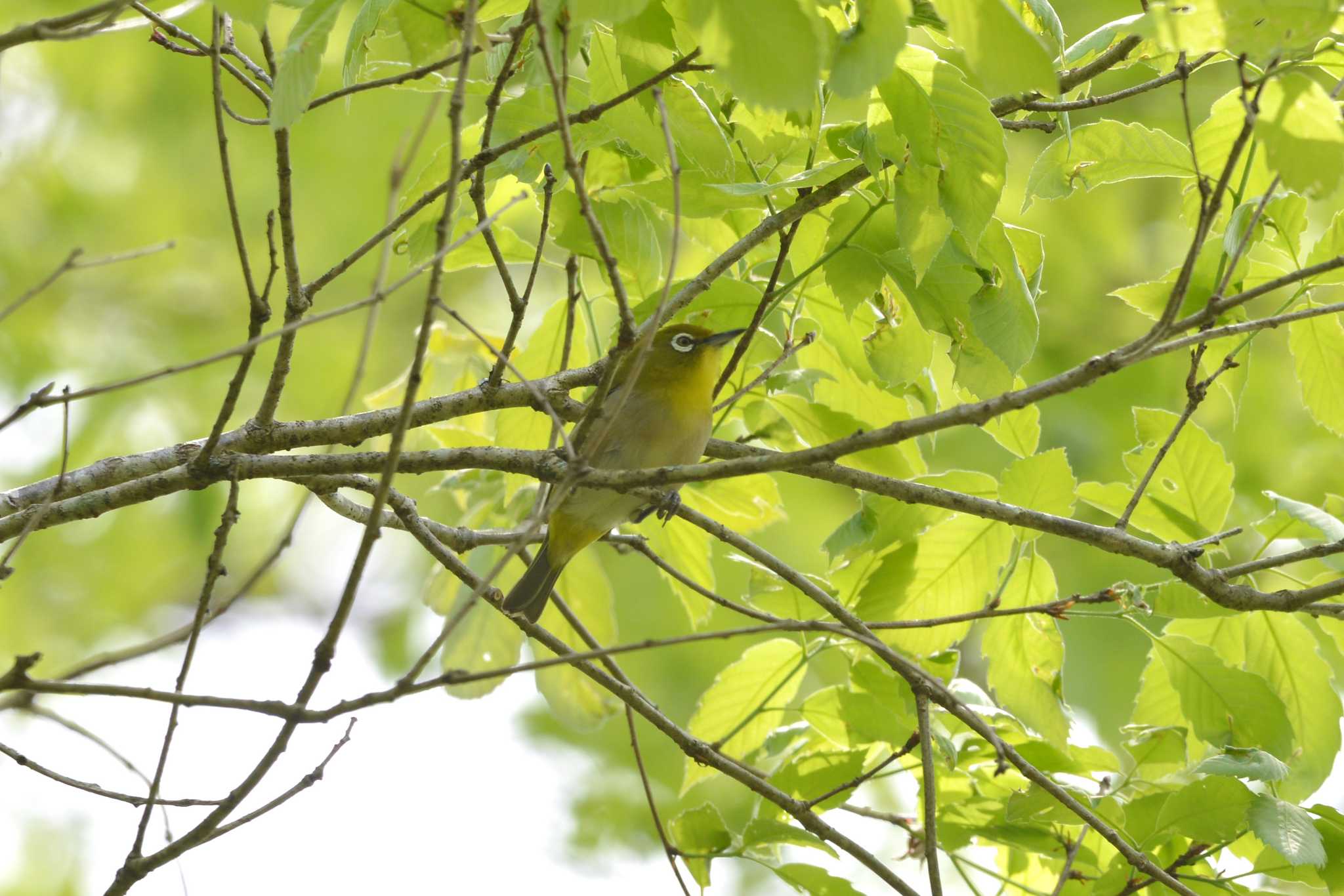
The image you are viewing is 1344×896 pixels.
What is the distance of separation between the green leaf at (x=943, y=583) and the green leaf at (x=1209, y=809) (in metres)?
0.82

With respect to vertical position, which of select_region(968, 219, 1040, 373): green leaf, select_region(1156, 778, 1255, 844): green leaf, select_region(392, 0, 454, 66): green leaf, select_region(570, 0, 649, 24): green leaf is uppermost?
select_region(392, 0, 454, 66): green leaf

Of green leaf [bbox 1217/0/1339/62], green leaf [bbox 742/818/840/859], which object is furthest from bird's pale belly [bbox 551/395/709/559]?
green leaf [bbox 1217/0/1339/62]

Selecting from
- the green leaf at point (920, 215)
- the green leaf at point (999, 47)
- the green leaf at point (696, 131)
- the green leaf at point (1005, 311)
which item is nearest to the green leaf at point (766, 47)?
the green leaf at point (999, 47)

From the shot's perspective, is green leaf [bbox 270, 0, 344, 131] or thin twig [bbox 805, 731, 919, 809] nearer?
green leaf [bbox 270, 0, 344, 131]

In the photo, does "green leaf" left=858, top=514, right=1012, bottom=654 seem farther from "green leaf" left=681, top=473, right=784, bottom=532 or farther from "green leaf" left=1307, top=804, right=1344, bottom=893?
"green leaf" left=1307, top=804, right=1344, bottom=893

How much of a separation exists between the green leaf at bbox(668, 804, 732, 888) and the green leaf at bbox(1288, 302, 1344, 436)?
2257 mm

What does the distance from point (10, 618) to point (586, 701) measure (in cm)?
569

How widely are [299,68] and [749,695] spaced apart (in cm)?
261

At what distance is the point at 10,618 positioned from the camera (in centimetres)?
838

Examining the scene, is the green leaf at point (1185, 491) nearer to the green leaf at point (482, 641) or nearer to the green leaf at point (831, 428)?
the green leaf at point (831, 428)

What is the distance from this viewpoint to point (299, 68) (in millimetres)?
2482

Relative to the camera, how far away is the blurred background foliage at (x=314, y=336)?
7.48 meters

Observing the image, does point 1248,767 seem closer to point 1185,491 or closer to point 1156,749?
point 1156,749

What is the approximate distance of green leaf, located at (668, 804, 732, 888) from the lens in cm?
370
